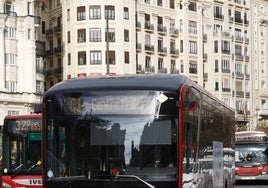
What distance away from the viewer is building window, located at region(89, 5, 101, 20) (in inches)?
3009

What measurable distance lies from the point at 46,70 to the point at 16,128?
61305mm

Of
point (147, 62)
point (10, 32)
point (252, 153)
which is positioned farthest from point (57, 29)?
point (252, 153)

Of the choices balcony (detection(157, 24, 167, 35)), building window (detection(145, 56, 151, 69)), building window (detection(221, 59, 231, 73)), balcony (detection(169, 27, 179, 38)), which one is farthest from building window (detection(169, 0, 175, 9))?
building window (detection(221, 59, 231, 73))

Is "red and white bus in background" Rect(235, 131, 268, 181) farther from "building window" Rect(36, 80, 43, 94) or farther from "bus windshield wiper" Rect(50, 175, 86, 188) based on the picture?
"building window" Rect(36, 80, 43, 94)

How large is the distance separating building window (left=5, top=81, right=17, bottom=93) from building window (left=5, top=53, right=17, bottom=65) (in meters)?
1.78

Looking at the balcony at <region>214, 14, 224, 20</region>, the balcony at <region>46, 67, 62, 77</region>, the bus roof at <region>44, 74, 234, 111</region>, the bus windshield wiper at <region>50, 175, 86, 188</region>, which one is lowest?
the bus windshield wiper at <region>50, 175, 86, 188</region>

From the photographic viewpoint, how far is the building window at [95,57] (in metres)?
76.2

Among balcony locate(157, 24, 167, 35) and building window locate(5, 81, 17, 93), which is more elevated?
balcony locate(157, 24, 167, 35)

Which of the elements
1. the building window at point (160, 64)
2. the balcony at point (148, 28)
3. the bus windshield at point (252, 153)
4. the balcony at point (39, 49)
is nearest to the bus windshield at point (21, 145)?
the bus windshield at point (252, 153)

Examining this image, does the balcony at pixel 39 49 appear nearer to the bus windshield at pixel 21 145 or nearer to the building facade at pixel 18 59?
the building facade at pixel 18 59

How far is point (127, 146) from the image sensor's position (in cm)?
1152

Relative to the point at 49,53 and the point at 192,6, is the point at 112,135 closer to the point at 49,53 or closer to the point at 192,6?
the point at 49,53

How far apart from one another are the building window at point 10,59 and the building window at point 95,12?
1306cm

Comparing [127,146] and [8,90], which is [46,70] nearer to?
[8,90]
